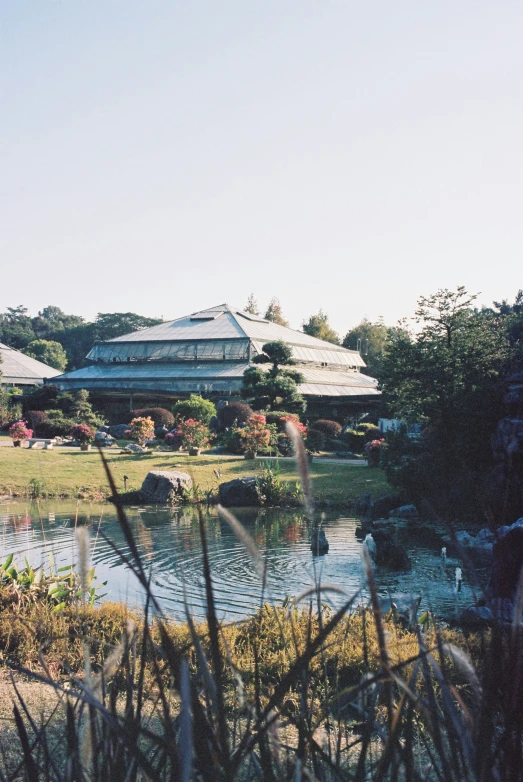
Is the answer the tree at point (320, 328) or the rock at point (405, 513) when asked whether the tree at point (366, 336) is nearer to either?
the tree at point (320, 328)

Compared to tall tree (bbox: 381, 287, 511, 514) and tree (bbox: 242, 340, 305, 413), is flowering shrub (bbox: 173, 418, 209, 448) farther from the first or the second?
tall tree (bbox: 381, 287, 511, 514)

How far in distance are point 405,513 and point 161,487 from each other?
18.4 feet

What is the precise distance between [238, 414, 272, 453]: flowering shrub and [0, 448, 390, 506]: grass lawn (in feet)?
2.57

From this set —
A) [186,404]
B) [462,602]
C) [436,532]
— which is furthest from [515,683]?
[186,404]

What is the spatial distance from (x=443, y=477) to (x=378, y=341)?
1742 inches

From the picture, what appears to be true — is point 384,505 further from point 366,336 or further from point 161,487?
point 366,336

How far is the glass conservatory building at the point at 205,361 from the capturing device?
36.9 m

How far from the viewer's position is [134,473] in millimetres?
19062

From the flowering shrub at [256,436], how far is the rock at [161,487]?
203 inches

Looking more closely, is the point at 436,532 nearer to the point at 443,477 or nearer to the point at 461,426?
the point at 443,477

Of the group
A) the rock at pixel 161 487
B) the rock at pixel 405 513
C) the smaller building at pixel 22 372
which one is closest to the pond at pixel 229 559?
the rock at pixel 405 513

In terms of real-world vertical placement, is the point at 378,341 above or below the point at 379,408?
above

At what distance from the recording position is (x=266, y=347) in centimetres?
3127

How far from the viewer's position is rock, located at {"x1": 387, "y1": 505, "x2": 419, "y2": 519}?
14.1 m
